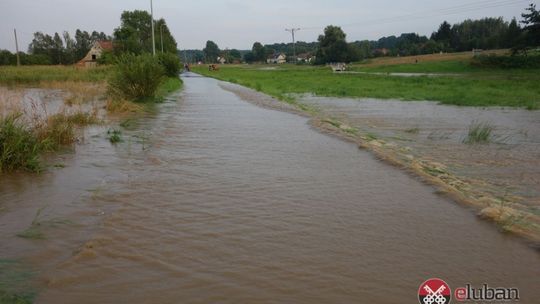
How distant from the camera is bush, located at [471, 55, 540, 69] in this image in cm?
4568

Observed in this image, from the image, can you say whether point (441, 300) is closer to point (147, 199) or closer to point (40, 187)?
point (147, 199)

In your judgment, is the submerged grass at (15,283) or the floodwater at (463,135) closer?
the submerged grass at (15,283)

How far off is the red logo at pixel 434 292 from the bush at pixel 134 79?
17844 millimetres

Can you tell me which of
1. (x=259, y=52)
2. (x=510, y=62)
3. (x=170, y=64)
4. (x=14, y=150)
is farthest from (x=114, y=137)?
(x=259, y=52)

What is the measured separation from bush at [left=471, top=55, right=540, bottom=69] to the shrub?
1895 inches

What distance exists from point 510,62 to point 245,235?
49.5 metres

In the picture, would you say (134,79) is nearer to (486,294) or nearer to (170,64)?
(486,294)

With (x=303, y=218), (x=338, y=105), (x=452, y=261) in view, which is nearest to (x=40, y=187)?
(x=303, y=218)

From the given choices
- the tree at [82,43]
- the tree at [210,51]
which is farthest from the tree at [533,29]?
the tree at [210,51]

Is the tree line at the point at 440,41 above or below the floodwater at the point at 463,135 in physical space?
above

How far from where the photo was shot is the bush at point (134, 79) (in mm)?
19734

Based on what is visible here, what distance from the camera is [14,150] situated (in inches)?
288

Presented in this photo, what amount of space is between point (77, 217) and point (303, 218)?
2692 mm

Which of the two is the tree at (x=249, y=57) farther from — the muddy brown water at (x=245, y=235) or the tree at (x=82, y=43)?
the muddy brown water at (x=245, y=235)
